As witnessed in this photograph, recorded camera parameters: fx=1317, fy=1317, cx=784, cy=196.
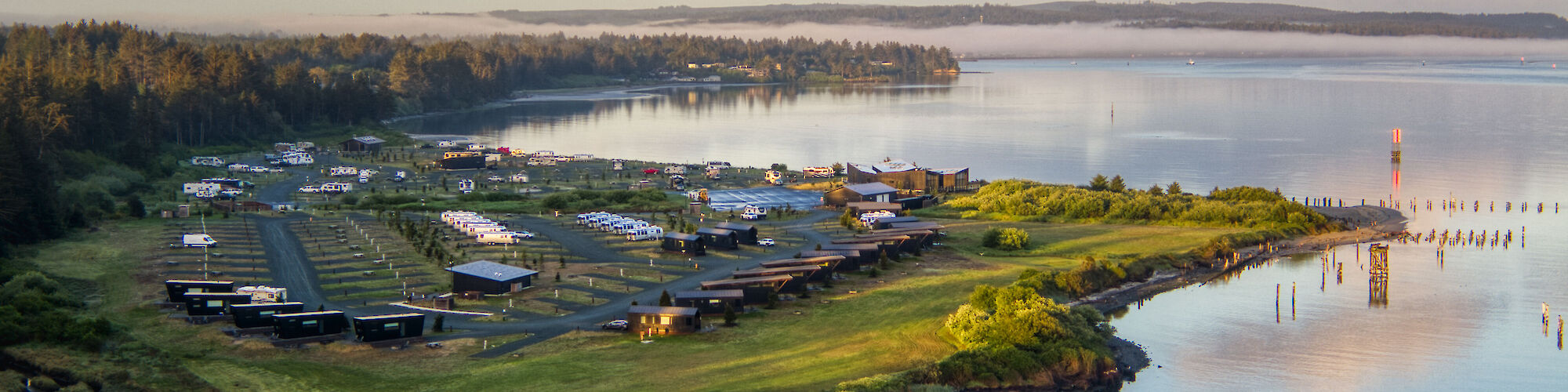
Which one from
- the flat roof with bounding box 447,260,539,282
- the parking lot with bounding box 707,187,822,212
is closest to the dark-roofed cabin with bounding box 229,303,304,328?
the flat roof with bounding box 447,260,539,282

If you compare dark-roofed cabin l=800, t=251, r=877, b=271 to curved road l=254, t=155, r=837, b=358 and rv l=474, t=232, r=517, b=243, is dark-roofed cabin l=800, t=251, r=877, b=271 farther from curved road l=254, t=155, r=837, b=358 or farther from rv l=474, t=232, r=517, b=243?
rv l=474, t=232, r=517, b=243

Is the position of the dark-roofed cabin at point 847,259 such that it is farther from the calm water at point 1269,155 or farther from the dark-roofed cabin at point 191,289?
the dark-roofed cabin at point 191,289

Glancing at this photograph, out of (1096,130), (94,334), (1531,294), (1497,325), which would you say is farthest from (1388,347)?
(1096,130)

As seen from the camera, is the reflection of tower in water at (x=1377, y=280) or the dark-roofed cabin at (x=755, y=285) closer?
the dark-roofed cabin at (x=755, y=285)

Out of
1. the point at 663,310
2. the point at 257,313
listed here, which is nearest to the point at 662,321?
the point at 663,310

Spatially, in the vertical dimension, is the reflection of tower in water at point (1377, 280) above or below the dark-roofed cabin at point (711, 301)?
below

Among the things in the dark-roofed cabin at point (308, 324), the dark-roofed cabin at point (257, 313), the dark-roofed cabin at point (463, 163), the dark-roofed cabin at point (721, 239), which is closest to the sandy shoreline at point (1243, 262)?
the dark-roofed cabin at point (721, 239)

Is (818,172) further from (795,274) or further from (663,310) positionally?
(663,310)
